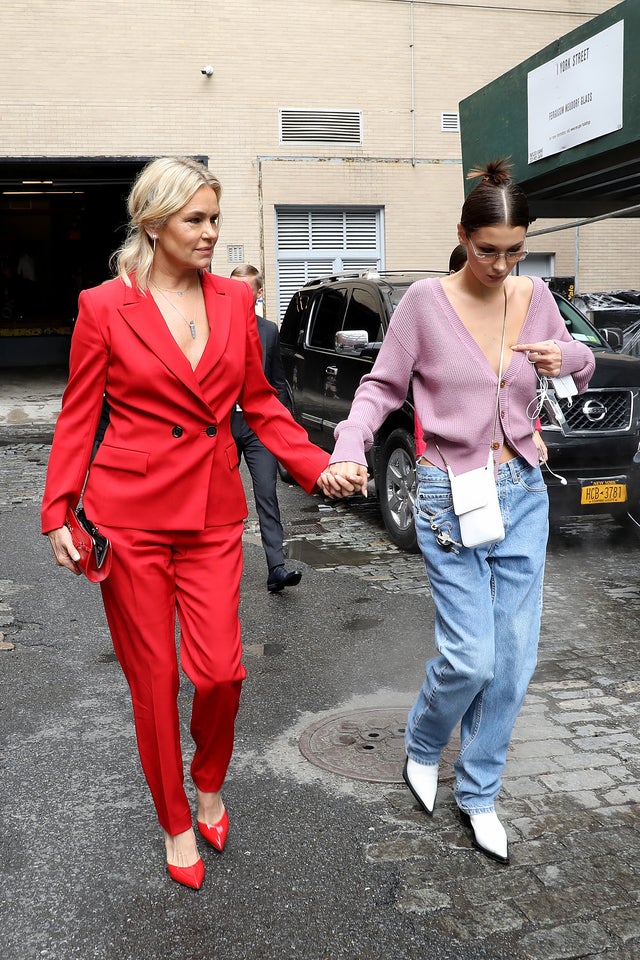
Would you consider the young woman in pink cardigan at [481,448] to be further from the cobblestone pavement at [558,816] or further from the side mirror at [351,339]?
the side mirror at [351,339]

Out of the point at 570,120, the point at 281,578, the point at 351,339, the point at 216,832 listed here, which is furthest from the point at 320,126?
the point at 216,832

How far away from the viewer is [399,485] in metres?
8.13

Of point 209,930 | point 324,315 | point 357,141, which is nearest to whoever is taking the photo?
point 209,930

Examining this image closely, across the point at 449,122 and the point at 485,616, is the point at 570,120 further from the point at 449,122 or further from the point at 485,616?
the point at 449,122

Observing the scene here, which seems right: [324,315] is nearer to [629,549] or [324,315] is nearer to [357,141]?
[629,549]

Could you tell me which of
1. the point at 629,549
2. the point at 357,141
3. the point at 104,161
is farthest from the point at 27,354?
the point at 629,549

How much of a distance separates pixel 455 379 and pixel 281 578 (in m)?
3.78

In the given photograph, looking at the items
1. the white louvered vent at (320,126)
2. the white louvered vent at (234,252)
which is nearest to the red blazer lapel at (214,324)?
the white louvered vent at (234,252)

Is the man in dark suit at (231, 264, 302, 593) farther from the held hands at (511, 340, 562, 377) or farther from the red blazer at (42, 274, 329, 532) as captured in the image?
the held hands at (511, 340, 562, 377)

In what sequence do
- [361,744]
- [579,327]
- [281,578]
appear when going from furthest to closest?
[579,327] → [281,578] → [361,744]

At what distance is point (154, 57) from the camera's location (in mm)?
18250

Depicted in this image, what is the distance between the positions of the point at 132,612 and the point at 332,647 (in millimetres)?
2686

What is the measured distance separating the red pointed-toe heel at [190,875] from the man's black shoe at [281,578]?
3626 millimetres

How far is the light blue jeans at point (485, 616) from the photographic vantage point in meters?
3.28
